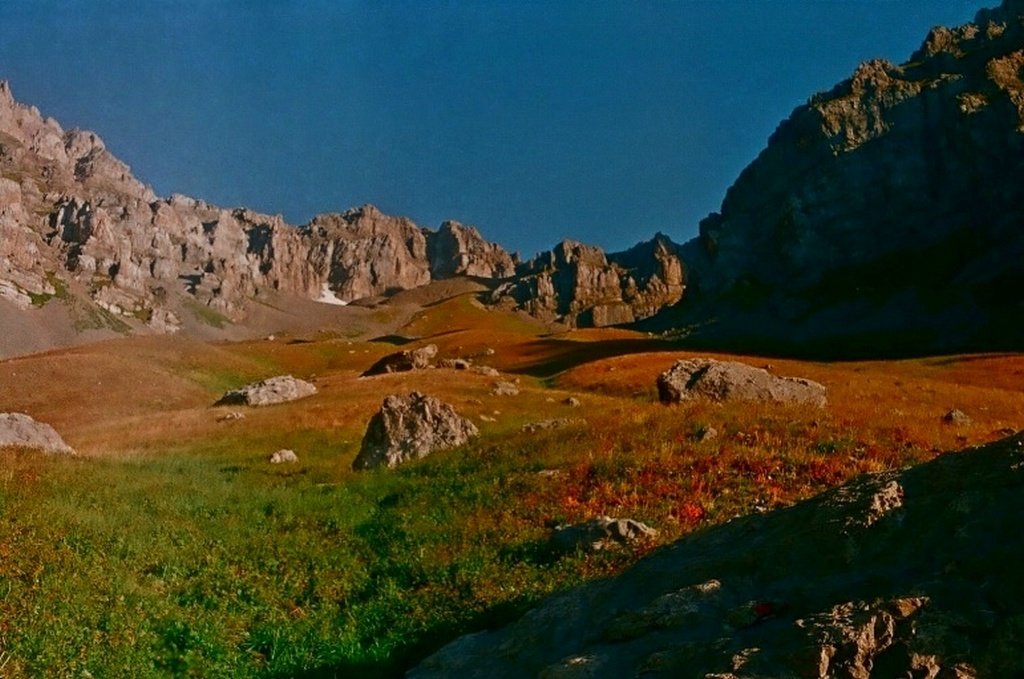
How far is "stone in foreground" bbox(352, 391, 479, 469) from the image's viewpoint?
31266 mm

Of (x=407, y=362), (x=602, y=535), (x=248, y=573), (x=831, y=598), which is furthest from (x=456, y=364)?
(x=831, y=598)

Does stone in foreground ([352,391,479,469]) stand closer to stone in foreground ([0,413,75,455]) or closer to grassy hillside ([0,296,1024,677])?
grassy hillside ([0,296,1024,677])

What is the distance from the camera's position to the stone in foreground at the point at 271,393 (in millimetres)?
68812

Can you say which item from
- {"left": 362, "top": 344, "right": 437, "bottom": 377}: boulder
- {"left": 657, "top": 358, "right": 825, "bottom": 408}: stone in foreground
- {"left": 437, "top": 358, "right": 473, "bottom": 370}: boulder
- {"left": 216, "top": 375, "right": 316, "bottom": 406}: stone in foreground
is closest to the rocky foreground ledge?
{"left": 657, "top": 358, "right": 825, "bottom": 408}: stone in foreground

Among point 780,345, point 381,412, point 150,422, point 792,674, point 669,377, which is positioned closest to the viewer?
point 792,674

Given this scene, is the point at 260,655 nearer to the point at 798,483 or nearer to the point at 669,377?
the point at 798,483

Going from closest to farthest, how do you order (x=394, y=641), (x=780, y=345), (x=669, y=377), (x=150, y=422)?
(x=394, y=641)
(x=669, y=377)
(x=150, y=422)
(x=780, y=345)

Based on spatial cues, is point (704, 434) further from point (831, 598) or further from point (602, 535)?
point (831, 598)

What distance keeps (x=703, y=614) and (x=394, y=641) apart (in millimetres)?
6554

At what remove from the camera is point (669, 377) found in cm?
3938

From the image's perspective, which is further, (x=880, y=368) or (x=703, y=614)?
(x=880, y=368)

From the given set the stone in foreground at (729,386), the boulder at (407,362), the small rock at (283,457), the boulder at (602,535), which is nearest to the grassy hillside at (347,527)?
the boulder at (602,535)

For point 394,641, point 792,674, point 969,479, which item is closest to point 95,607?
point 394,641

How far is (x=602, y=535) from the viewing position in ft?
49.0
